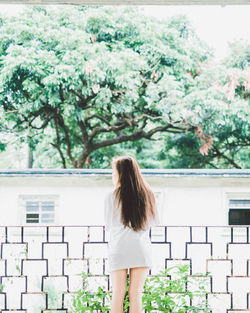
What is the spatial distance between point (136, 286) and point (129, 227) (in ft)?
1.14

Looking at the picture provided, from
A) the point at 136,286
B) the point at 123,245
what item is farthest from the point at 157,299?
the point at 123,245

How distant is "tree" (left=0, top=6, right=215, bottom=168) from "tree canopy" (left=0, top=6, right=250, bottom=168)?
2cm

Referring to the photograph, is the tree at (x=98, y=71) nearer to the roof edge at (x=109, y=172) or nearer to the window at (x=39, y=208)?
the roof edge at (x=109, y=172)

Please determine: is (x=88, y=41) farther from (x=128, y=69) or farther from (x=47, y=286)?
(x=47, y=286)

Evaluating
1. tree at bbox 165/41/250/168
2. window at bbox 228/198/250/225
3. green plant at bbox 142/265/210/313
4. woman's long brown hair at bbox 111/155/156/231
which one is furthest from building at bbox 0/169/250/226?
woman's long brown hair at bbox 111/155/156/231

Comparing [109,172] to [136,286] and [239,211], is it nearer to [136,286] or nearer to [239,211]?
[239,211]

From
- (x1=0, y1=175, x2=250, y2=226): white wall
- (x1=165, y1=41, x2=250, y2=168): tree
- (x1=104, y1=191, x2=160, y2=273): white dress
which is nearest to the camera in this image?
(x1=104, y1=191, x2=160, y2=273): white dress

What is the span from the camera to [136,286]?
7.55 feet

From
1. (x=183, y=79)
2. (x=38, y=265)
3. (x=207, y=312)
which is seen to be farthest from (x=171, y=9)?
(x=207, y=312)

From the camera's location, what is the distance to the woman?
2234mm

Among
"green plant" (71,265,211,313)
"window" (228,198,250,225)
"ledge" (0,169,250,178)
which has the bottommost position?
"green plant" (71,265,211,313)

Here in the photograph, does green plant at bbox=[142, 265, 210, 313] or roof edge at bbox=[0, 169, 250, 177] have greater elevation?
roof edge at bbox=[0, 169, 250, 177]

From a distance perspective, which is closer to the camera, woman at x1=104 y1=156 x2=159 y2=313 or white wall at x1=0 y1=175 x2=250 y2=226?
woman at x1=104 y1=156 x2=159 y2=313

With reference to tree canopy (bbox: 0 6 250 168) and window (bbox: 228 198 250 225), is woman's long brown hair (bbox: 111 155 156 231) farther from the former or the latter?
tree canopy (bbox: 0 6 250 168)
